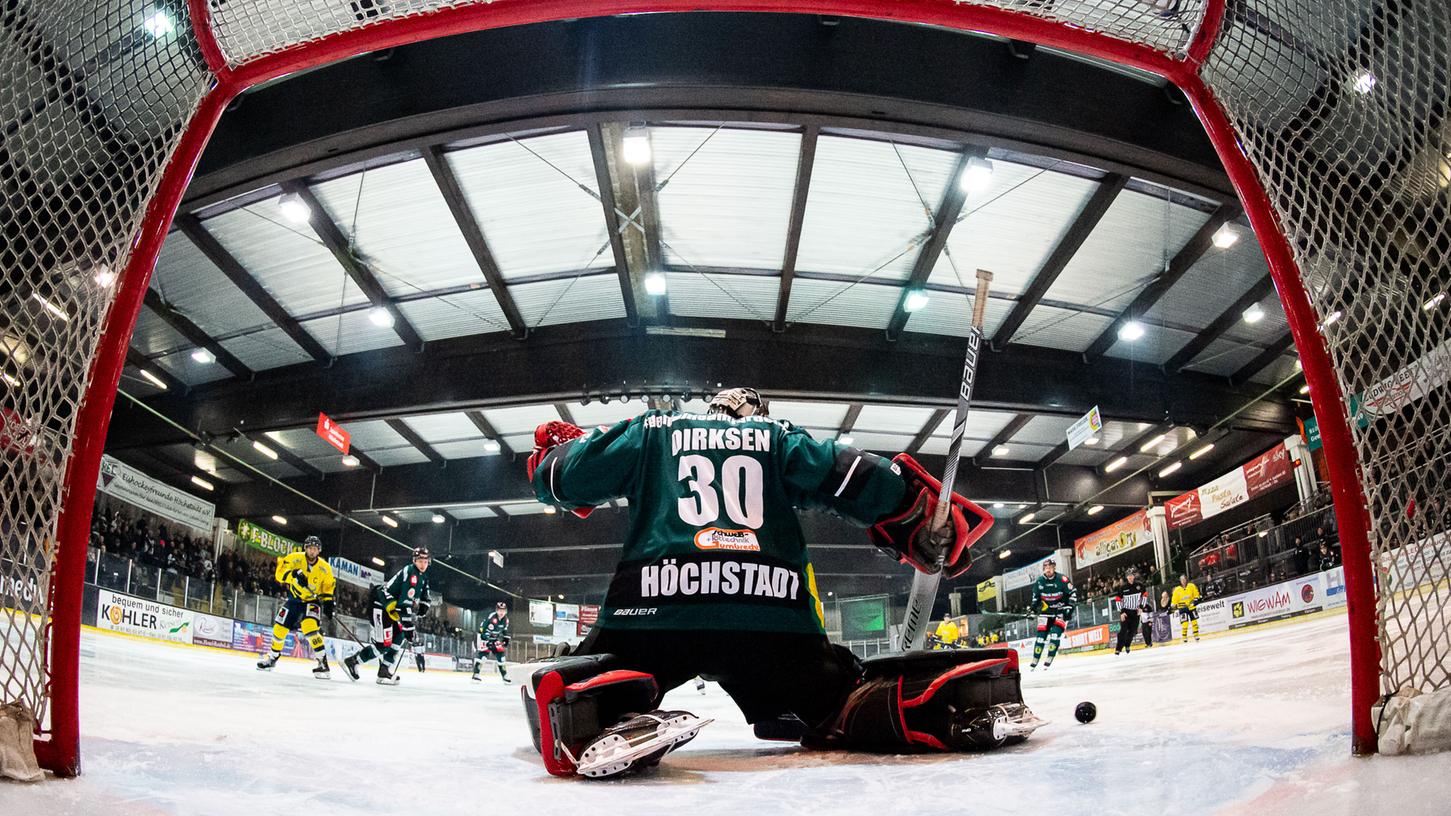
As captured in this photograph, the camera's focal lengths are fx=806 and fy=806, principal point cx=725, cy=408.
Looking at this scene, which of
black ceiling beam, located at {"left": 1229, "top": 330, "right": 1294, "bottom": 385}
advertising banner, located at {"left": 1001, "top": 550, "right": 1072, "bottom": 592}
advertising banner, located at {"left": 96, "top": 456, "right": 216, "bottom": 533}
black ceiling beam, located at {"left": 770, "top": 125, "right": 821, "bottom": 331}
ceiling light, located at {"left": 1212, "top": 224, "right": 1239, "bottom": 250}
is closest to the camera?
black ceiling beam, located at {"left": 770, "top": 125, "right": 821, "bottom": 331}

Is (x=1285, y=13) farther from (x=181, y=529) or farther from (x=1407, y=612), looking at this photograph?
(x=181, y=529)

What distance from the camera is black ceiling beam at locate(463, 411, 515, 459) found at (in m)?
14.5

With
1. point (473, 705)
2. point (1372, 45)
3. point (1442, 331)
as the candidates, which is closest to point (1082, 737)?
point (1442, 331)

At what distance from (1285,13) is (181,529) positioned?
69.5 feet

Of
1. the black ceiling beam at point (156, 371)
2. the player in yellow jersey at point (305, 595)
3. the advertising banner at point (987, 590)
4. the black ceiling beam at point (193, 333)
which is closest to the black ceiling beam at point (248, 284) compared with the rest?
the black ceiling beam at point (193, 333)

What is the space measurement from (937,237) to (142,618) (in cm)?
1223

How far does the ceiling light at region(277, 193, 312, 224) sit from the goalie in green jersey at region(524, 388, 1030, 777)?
7.21m

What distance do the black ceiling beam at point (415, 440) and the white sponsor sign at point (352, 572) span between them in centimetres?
511

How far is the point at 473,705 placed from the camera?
5.66m

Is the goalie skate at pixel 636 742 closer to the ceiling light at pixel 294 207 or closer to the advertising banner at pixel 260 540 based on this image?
the ceiling light at pixel 294 207

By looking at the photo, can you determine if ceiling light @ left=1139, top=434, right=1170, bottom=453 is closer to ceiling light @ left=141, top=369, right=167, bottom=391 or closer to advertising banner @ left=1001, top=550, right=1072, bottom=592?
advertising banner @ left=1001, top=550, right=1072, bottom=592

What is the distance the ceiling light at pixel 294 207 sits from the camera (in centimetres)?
836

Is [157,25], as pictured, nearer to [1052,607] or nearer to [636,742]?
[636,742]

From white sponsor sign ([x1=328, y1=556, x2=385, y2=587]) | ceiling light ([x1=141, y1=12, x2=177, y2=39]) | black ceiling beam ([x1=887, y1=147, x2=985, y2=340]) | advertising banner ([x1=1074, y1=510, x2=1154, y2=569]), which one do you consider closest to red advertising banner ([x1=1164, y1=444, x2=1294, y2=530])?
advertising banner ([x1=1074, y1=510, x2=1154, y2=569])
